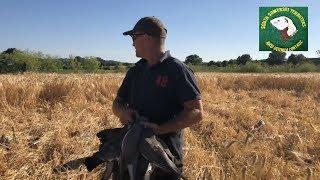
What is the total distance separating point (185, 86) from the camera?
9.68 feet

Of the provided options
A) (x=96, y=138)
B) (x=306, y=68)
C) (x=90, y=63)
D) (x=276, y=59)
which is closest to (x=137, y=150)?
(x=96, y=138)

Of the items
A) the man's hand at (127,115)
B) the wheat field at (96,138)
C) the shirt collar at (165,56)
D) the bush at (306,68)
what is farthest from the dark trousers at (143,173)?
the bush at (306,68)

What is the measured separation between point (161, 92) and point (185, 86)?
184 millimetres

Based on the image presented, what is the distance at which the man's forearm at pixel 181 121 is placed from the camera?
294 centimetres

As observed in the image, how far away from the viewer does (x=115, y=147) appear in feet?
9.91

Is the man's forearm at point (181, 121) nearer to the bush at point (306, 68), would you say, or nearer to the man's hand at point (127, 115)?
the man's hand at point (127, 115)

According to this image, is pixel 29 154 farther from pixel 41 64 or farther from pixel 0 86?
pixel 41 64

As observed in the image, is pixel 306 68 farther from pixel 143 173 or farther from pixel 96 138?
pixel 143 173

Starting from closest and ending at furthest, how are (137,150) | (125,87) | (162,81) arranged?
(137,150)
(162,81)
(125,87)

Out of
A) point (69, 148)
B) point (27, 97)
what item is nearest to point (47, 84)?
point (27, 97)

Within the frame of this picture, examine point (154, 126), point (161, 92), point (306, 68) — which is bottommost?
point (306, 68)

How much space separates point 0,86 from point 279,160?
5461 mm

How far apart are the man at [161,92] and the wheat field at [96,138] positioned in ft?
3.20

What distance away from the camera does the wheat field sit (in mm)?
5355
